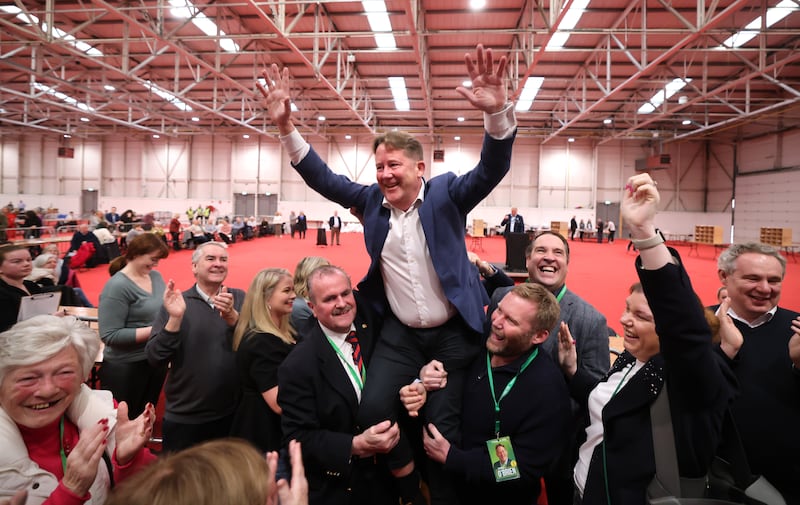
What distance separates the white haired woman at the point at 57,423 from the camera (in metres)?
1.32

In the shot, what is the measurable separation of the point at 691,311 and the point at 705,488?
25.3 inches

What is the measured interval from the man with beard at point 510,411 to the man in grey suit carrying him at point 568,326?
0.23m

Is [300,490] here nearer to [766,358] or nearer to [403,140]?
[403,140]

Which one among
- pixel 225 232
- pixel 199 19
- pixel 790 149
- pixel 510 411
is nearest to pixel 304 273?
pixel 510 411

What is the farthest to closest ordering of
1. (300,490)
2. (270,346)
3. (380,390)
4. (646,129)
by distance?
(646,129) → (270,346) → (380,390) → (300,490)

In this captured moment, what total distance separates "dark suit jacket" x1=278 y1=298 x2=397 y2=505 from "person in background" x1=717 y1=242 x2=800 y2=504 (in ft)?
5.56

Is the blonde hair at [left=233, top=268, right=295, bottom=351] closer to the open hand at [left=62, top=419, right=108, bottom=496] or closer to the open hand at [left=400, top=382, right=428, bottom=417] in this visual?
the open hand at [left=400, top=382, right=428, bottom=417]

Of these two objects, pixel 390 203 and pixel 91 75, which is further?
pixel 91 75

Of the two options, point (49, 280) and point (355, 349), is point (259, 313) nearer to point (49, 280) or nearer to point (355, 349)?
point (355, 349)

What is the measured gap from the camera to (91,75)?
54.3ft

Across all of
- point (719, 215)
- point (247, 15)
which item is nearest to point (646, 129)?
point (719, 215)

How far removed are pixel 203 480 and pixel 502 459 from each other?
1.34m

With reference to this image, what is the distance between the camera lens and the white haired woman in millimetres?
1316

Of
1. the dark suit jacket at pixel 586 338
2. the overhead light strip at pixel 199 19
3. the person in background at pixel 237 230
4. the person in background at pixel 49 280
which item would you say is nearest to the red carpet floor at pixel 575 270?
the person in background at pixel 237 230
